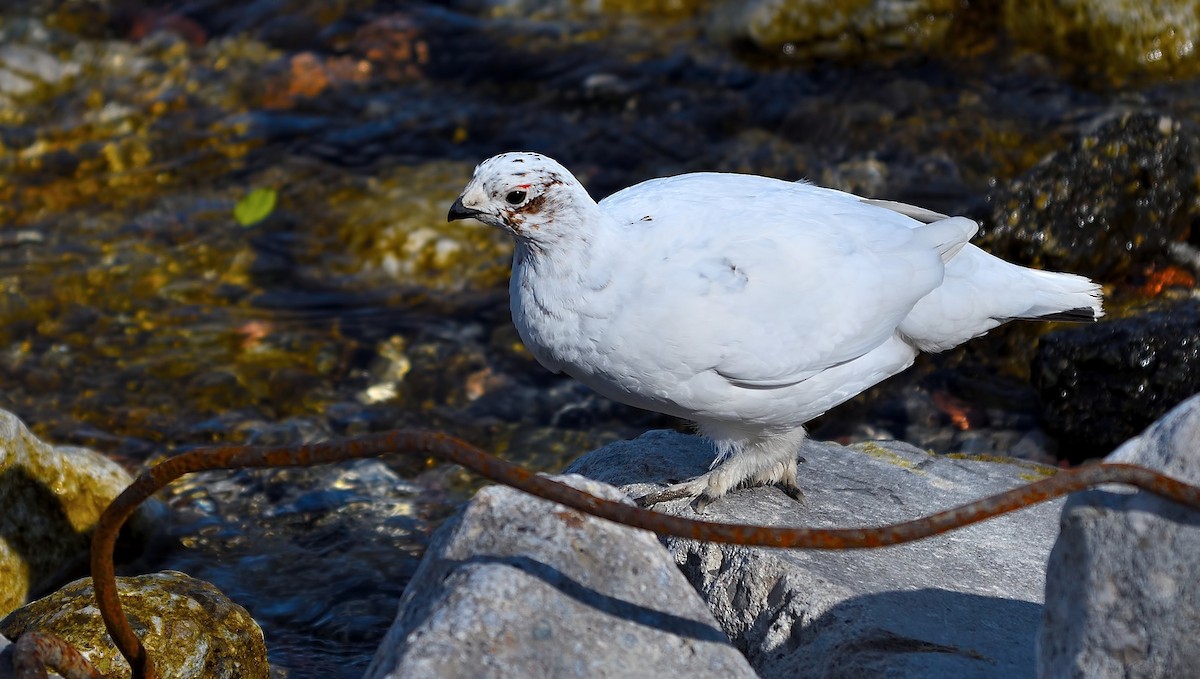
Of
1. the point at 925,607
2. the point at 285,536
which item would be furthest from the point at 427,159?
the point at 925,607

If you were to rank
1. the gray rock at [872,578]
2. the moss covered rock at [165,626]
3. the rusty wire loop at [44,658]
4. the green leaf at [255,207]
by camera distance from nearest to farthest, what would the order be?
the rusty wire loop at [44,658] → the gray rock at [872,578] → the moss covered rock at [165,626] → the green leaf at [255,207]

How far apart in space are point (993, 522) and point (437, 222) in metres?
5.38

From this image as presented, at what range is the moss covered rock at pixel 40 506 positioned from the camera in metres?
5.28

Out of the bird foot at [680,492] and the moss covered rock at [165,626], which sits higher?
the bird foot at [680,492]

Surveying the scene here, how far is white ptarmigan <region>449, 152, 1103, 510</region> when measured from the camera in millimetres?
4141

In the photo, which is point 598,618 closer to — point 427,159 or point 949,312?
point 949,312

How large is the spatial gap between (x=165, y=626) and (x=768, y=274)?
2524 millimetres

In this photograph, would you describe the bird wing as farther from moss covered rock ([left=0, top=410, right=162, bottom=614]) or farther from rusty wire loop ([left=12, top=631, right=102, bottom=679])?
moss covered rock ([left=0, top=410, right=162, bottom=614])

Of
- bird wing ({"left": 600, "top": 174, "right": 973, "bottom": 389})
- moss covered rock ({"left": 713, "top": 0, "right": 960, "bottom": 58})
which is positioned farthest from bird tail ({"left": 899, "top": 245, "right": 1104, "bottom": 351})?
moss covered rock ({"left": 713, "top": 0, "right": 960, "bottom": 58})

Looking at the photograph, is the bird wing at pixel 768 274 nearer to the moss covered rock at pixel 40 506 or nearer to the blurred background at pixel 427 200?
the blurred background at pixel 427 200

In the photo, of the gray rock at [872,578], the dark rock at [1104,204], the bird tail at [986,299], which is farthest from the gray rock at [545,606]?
the dark rock at [1104,204]

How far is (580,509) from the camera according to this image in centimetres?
284

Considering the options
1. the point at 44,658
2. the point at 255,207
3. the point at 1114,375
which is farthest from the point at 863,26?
the point at 44,658

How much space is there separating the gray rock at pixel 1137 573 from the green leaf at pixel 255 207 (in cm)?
748
